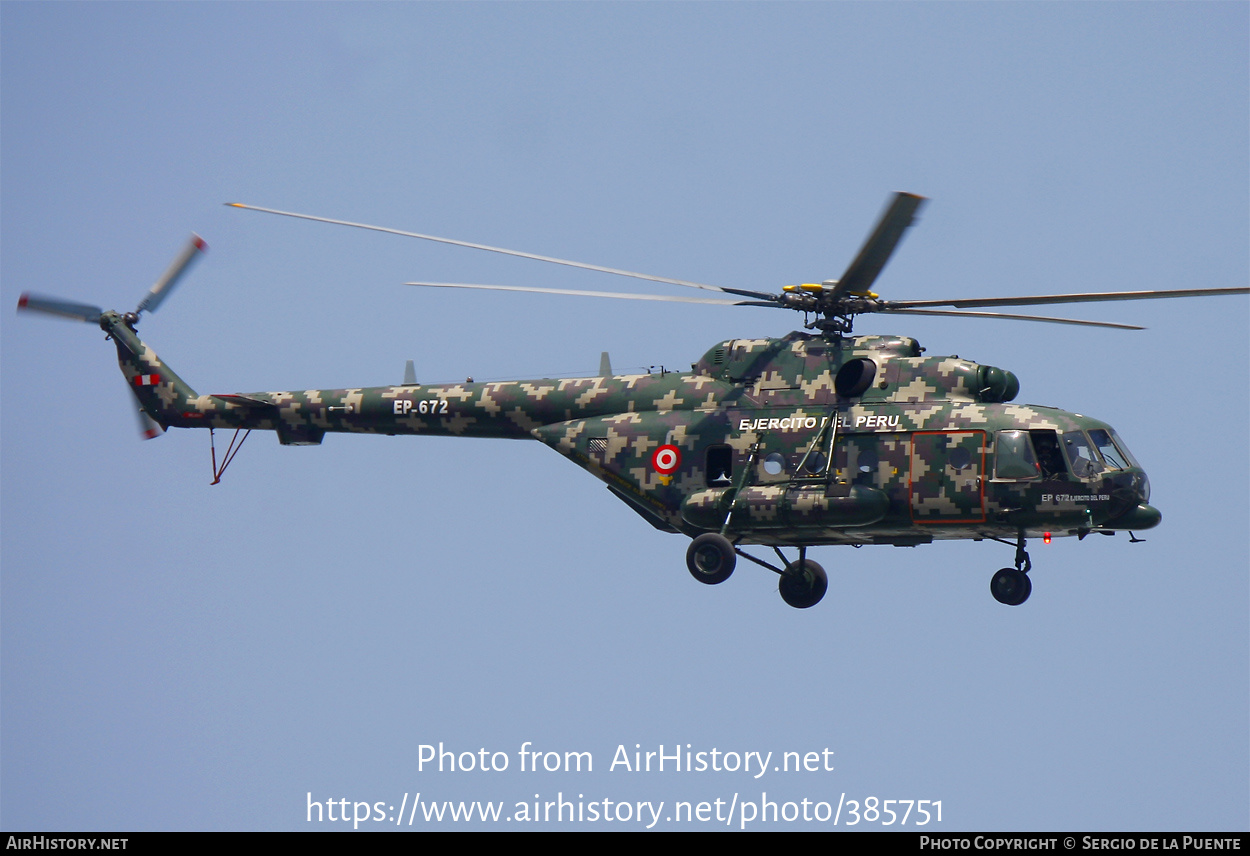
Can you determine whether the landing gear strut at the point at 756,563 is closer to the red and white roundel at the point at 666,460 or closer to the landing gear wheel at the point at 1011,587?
the red and white roundel at the point at 666,460

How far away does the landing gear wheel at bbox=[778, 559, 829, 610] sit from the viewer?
27562 mm

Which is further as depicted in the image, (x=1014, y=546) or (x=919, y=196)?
(x=1014, y=546)

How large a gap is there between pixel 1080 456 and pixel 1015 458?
0.92m

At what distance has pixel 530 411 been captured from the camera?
28922mm

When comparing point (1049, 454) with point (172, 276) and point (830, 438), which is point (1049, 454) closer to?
point (830, 438)

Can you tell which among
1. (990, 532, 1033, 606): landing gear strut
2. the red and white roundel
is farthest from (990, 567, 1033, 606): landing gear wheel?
the red and white roundel

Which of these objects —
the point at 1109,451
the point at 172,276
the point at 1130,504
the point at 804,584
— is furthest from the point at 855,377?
the point at 172,276

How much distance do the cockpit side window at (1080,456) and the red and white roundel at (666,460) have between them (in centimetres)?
587

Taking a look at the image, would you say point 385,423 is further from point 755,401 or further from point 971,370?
point 971,370

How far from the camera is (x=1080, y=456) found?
25.3 meters

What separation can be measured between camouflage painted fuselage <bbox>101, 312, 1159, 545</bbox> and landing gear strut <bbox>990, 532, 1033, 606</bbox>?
1.33ft
